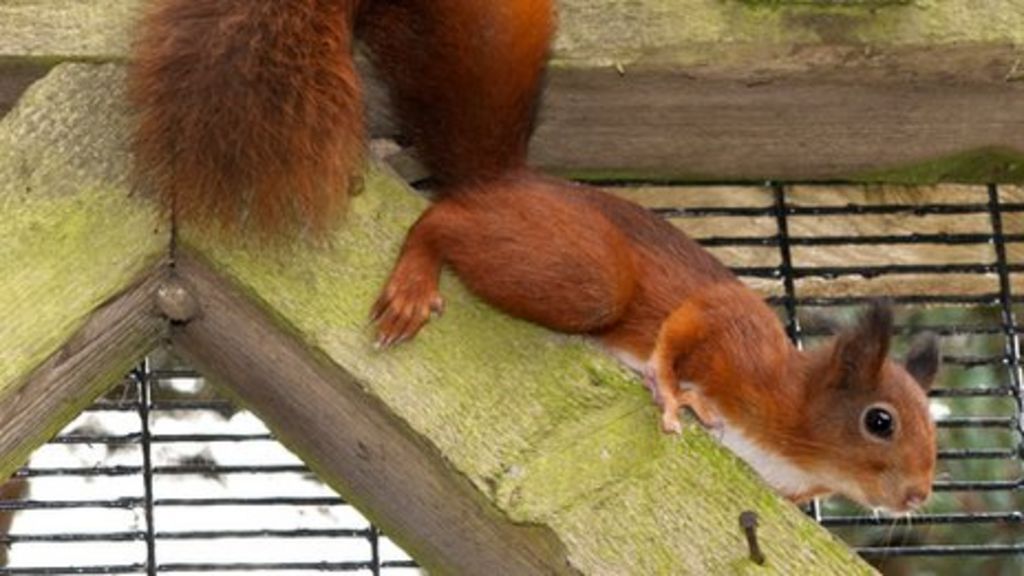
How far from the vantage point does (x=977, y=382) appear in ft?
11.3

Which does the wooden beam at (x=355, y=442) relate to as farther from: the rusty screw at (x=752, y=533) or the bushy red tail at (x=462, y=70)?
the bushy red tail at (x=462, y=70)

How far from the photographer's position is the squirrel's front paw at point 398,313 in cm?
159

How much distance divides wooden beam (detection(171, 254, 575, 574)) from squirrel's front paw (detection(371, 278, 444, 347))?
0.14 feet

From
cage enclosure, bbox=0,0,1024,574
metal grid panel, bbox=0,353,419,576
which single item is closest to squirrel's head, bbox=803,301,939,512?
cage enclosure, bbox=0,0,1024,574

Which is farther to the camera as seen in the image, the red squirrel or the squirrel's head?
the squirrel's head

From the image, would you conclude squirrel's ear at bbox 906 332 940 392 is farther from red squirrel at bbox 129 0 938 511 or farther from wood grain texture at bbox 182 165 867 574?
wood grain texture at bbox 182 165 867 574

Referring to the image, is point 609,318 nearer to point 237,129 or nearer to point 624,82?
point 624,82

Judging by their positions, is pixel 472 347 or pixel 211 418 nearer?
pixel 472 347

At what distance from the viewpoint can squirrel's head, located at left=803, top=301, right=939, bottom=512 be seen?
2.13 meters

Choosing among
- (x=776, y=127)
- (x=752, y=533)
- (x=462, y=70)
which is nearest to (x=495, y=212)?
(x=462, y=70)

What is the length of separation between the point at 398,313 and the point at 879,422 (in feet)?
2.42

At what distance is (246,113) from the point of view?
5.19 ft

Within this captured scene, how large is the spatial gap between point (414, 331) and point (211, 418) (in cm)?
137

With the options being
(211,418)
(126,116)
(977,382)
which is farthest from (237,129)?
(977,382)
